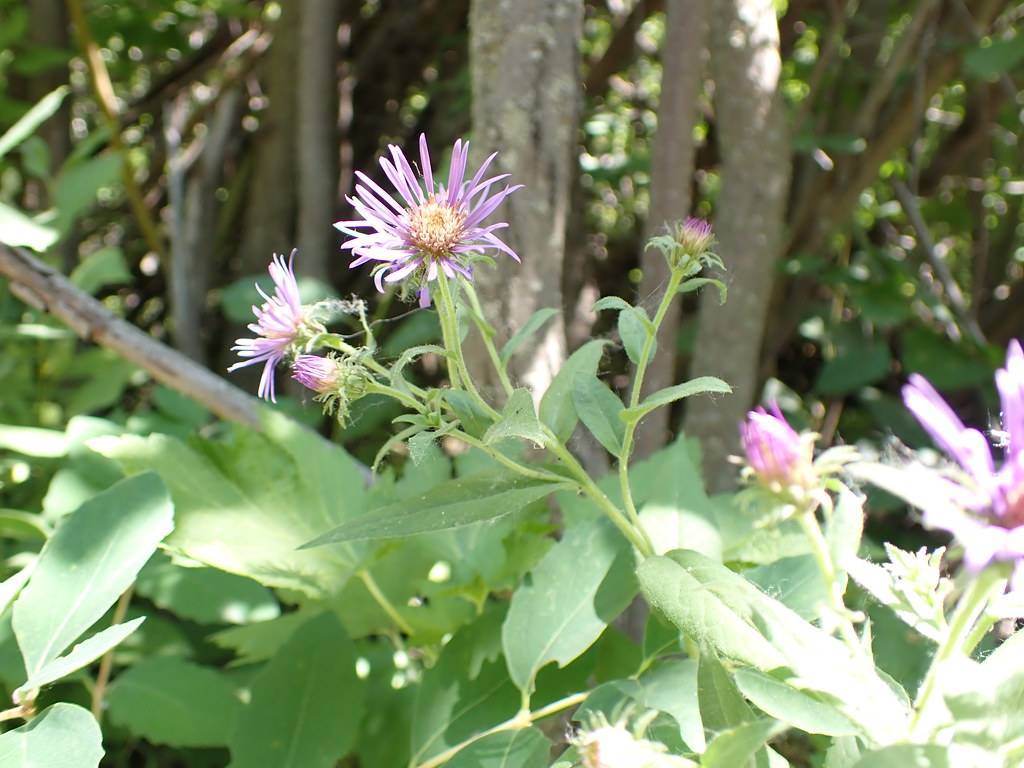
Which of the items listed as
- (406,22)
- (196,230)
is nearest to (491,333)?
(196,230)

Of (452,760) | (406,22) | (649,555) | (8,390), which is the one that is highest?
(406,22)

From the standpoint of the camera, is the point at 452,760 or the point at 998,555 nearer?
the point at 998,555

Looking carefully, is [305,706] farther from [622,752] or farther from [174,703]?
[622,752]

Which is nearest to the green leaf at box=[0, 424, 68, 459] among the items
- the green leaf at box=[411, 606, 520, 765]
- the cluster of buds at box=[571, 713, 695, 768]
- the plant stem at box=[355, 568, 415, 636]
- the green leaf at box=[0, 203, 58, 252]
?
the green leaf at box=[0, 203, 58, 252]

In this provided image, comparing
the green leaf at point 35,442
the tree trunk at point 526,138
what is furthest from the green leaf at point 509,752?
the green leaf at point 35,442

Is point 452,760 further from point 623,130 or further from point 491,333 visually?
point 623,130

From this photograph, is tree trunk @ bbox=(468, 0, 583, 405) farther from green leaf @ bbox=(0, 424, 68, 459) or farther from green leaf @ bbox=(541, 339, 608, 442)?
green leaf @ bbox=(0, 424, 68, 459)

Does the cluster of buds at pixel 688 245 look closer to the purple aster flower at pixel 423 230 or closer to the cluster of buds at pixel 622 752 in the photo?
the purple aster flower at pixel 423 230
